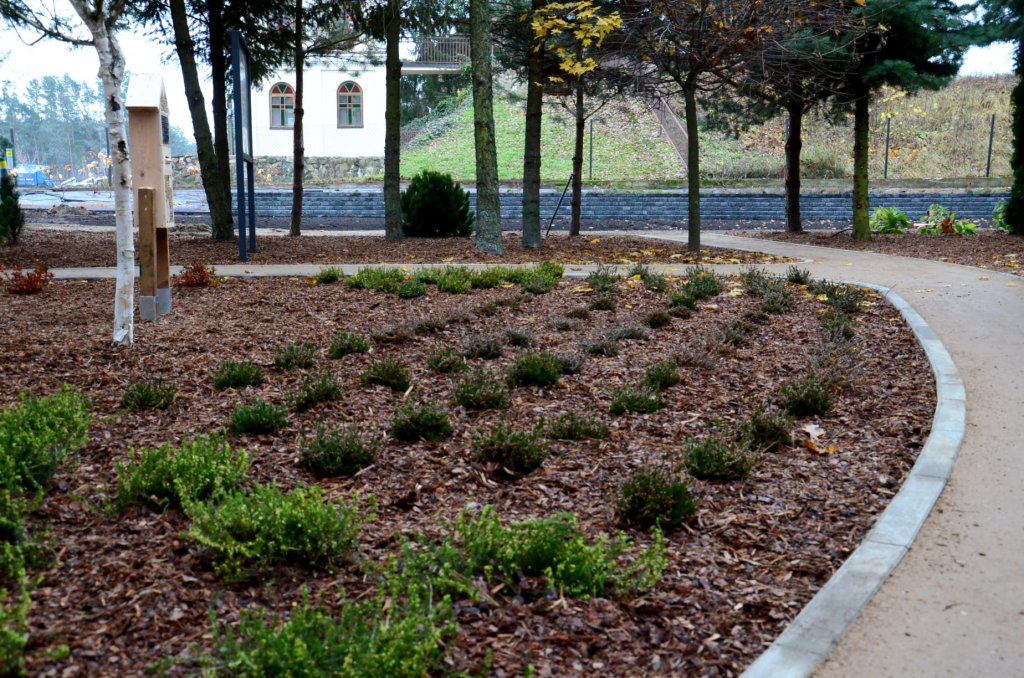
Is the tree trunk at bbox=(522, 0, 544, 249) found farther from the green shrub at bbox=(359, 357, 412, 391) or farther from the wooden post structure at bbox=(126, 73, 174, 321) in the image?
the green shrub at bbox=(359, 357, 412, 391)

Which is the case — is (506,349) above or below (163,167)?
below

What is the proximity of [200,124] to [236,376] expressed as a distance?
1108 cm

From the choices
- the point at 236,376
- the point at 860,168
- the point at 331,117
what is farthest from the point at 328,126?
the point at 236,376

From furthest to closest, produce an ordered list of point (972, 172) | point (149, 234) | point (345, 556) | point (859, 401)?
point (972, 172)
point (149, 234)
point (859, 401)
point (345, 556)

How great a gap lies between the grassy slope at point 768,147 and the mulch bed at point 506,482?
1127 inches

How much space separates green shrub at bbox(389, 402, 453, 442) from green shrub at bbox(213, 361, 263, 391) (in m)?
1.25

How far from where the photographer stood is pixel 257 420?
190 inches

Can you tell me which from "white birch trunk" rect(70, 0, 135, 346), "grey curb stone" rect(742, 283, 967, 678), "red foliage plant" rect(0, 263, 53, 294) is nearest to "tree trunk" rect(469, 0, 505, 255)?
"red foliage plant" rect(0, 263, 53, 294)

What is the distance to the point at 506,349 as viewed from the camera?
6844mm

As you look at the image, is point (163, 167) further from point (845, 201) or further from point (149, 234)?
point (845, 201)

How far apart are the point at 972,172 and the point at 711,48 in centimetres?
2933

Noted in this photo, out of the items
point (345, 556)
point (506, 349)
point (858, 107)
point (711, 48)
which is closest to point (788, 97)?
point (858, 107)

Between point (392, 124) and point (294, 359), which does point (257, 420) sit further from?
point (392, 124)

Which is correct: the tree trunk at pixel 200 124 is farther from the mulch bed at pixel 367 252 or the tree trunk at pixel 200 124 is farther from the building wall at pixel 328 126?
the building wall at pixel 328 126
